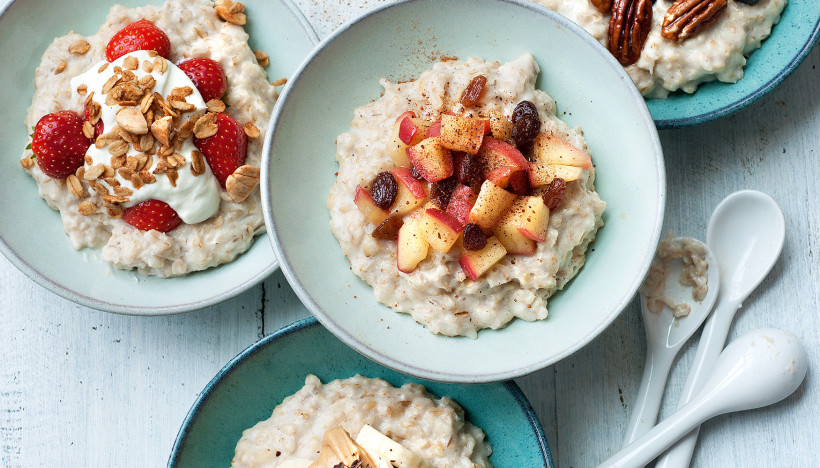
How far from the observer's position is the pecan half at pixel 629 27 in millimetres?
1984

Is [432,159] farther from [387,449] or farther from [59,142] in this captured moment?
[59,142]

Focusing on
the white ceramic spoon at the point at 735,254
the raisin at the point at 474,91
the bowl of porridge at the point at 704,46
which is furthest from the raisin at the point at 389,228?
the white ceramic spoon at the point at 735,254

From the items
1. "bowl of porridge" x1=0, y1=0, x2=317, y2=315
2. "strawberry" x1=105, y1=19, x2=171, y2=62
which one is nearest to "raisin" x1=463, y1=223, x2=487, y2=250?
"bowl of porridge" x1=0, y1=0, x2=317, y2=315

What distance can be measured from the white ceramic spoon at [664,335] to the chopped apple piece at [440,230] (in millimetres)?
811

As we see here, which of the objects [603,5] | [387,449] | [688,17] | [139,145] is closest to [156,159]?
[139,145]

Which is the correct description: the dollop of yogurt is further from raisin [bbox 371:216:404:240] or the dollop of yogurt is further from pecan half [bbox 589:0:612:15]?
pecan half [bbox 589:0:612:15]

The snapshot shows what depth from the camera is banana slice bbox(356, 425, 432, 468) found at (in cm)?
180

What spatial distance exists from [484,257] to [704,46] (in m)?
0.92

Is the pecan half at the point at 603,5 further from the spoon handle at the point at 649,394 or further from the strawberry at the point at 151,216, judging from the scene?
the strawberry at the point at 151,216

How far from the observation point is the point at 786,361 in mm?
2037

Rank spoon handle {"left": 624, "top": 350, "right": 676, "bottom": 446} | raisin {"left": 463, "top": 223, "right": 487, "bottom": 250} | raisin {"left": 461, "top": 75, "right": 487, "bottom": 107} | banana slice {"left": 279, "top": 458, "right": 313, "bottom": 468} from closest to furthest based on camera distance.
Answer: raisin {"left": 463, "top": 223, "right": 487, "bottom": 250}, raisin {"left": 461, "top": 75, "right": 487, "bottom": 107}, banana slice {"left": 279, "top": 458, "right": 313, "bottom": 468}, spoon handle {"left": 624, "top": 350, "right": 676, "bottom": 446}

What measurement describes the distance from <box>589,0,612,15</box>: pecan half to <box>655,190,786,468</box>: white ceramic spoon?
2.22 ft

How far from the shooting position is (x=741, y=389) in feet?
6.70

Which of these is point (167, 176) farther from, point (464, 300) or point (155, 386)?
point (464, 300)
